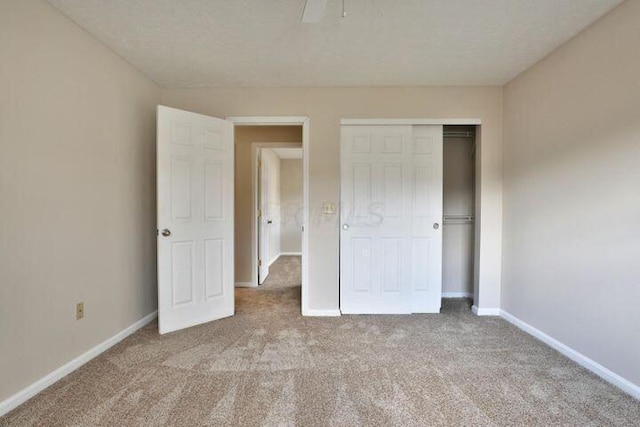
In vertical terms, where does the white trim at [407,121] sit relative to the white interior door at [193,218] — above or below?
above

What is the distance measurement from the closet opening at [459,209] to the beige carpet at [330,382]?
40.8 inches

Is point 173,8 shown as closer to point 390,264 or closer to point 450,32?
point 450,32

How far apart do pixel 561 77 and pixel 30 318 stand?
400 centimetres

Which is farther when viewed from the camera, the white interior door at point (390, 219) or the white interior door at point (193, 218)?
the white interior door at point (390, 219)

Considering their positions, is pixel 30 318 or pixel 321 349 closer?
pixel 30 318

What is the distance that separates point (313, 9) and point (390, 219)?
6.77ft

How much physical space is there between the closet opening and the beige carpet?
1037 mm

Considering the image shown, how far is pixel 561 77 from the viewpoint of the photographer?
2.30 meters

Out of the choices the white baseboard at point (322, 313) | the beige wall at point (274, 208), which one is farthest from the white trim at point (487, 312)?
the beige wall at point (274, 208)

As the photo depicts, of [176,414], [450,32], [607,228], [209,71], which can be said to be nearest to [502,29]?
[450,32]

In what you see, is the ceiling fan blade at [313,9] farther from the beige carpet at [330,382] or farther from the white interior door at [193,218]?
the beige carpet at [330,382]

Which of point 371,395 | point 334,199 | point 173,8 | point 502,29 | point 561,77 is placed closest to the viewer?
point 371,395

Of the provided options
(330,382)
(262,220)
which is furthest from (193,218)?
(330,382)

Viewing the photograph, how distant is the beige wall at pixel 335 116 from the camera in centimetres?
304
